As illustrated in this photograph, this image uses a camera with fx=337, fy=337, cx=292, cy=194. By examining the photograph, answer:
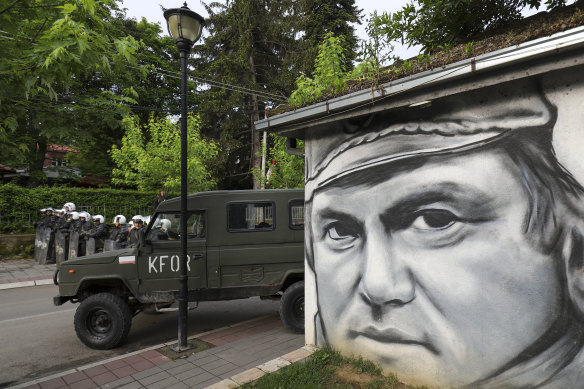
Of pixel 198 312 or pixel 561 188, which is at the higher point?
pixel 561 188

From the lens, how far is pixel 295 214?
18.6 feet

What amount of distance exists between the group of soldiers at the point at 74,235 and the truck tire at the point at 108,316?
16.7 feet

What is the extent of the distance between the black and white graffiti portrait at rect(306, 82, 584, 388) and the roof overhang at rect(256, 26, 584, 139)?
0.24m

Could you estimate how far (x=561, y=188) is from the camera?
2.59 metres

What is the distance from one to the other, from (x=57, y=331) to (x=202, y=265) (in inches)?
115

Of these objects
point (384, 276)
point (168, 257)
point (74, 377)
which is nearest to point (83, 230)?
point (168, 257)

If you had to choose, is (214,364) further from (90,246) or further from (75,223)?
(75,223)

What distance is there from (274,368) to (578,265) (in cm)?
298

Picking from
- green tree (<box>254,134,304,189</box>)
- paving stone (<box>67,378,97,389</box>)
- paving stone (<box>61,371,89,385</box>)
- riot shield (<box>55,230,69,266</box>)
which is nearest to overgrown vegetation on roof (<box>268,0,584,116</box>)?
paving stone (<box>67,378,97,389</box>)

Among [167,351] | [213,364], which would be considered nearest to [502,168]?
[213,364]

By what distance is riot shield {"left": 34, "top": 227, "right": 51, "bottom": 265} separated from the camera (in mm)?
12352

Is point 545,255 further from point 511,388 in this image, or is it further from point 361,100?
point 361,100

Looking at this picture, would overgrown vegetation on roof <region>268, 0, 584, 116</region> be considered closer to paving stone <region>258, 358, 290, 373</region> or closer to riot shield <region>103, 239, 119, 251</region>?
paving stone <region>258, 358, 290, 373</region>

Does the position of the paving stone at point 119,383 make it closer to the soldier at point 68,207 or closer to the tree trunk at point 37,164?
the soldier at point 68,207
